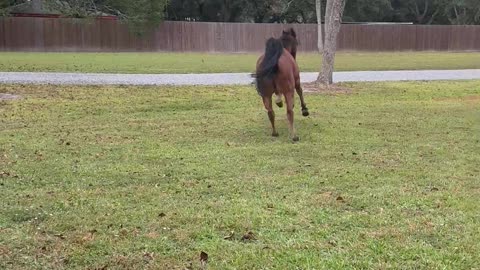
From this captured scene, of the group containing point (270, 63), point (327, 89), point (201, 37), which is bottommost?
point (327, 89)

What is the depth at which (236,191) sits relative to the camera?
5.89 meters

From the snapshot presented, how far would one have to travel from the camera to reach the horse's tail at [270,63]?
841 cm

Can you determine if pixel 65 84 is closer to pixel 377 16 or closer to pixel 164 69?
pixel 164 69

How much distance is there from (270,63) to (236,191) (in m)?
3.02

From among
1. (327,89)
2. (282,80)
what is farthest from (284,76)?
(327,89)

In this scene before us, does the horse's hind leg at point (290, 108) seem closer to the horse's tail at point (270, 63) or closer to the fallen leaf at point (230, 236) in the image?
the horse's tail at point (270, 63)

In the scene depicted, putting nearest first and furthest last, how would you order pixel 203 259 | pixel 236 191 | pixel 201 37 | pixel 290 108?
pixel 203 259 → pixel 236 191 → pixel 290 108 → pixel 201 37

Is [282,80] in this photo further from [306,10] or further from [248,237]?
[306,10]

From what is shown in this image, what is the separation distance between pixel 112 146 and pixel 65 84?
930cm

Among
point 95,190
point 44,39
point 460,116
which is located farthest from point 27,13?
point 95,190

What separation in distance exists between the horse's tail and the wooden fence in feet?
102

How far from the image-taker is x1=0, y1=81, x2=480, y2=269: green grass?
164 inches

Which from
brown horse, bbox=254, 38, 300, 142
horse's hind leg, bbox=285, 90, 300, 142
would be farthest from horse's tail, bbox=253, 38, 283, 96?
horse's hind leg, bbox=285, 90, 300, 142

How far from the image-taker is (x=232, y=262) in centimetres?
401
